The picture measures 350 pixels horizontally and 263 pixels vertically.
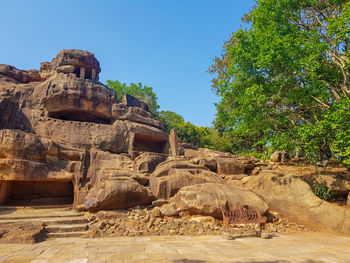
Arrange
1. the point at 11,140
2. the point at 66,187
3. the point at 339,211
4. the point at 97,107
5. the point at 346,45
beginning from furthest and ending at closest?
1. the point at 97,107
2. the point at 66,187
3. the point at 11,140
4. the point at 346,45
5. the point at 339,211

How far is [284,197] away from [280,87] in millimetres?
5975

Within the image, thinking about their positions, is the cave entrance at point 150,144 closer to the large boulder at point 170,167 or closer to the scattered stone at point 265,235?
the large boulder at point 170,167

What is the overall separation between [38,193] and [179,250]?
13.7 m

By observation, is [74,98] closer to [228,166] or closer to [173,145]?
[173,145]

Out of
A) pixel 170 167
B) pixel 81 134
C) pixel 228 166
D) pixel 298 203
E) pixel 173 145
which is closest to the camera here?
pixel 298 203

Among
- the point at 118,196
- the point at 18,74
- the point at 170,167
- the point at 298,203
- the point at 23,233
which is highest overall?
the point at 18,74

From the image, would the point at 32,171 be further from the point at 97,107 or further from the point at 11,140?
the point at 97,107

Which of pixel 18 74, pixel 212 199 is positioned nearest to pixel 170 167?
pixel 212 199

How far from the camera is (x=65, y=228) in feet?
28.2

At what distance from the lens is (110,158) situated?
1627cm

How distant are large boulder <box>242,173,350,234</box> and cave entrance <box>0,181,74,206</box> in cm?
1322

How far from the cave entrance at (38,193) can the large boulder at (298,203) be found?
13222mm

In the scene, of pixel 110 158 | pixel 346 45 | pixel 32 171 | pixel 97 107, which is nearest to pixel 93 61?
pixel 97 107

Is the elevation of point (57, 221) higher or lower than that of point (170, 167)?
lower
